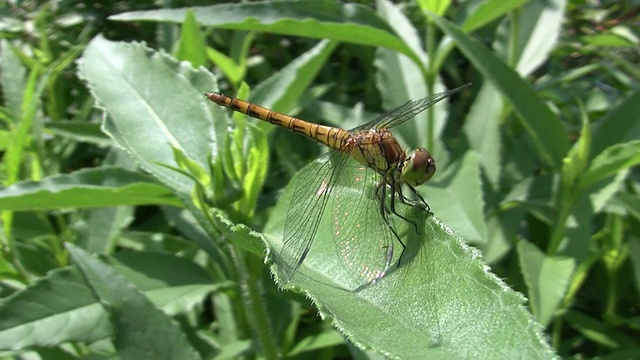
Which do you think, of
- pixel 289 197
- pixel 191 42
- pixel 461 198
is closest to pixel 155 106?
pixel 191 42

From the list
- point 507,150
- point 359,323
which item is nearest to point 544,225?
point 507,150

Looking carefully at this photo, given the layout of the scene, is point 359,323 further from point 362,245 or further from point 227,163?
point 227,163

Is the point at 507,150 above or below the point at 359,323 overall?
below

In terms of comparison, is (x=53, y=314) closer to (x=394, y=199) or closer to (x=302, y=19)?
(x=394, y=199)

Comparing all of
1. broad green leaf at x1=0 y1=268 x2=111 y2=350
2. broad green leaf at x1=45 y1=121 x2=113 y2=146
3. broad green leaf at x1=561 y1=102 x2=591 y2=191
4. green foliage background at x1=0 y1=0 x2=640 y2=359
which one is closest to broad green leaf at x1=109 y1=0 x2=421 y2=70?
green foliage background at x1=0 y1=0 x2=640 y2=359

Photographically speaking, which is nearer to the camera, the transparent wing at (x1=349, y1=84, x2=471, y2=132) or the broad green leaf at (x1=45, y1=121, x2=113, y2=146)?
the transparent wing at (x1=349, y1=84, x2=471, y2=132)

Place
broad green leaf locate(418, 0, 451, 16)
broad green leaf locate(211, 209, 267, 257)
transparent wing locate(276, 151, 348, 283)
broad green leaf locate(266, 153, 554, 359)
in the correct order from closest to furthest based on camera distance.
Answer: broad green leaf locate(266, 153, 554, 359), broad green leaf locate(211, 209, 267, 257), transparent wing locate(276, 151, 348, 283), broad green leaf locate(418, 0, 451, 16)

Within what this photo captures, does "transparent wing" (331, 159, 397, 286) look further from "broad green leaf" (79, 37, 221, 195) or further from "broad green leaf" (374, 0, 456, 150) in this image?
"broad green leaf" (374, 0, 456, 150)
